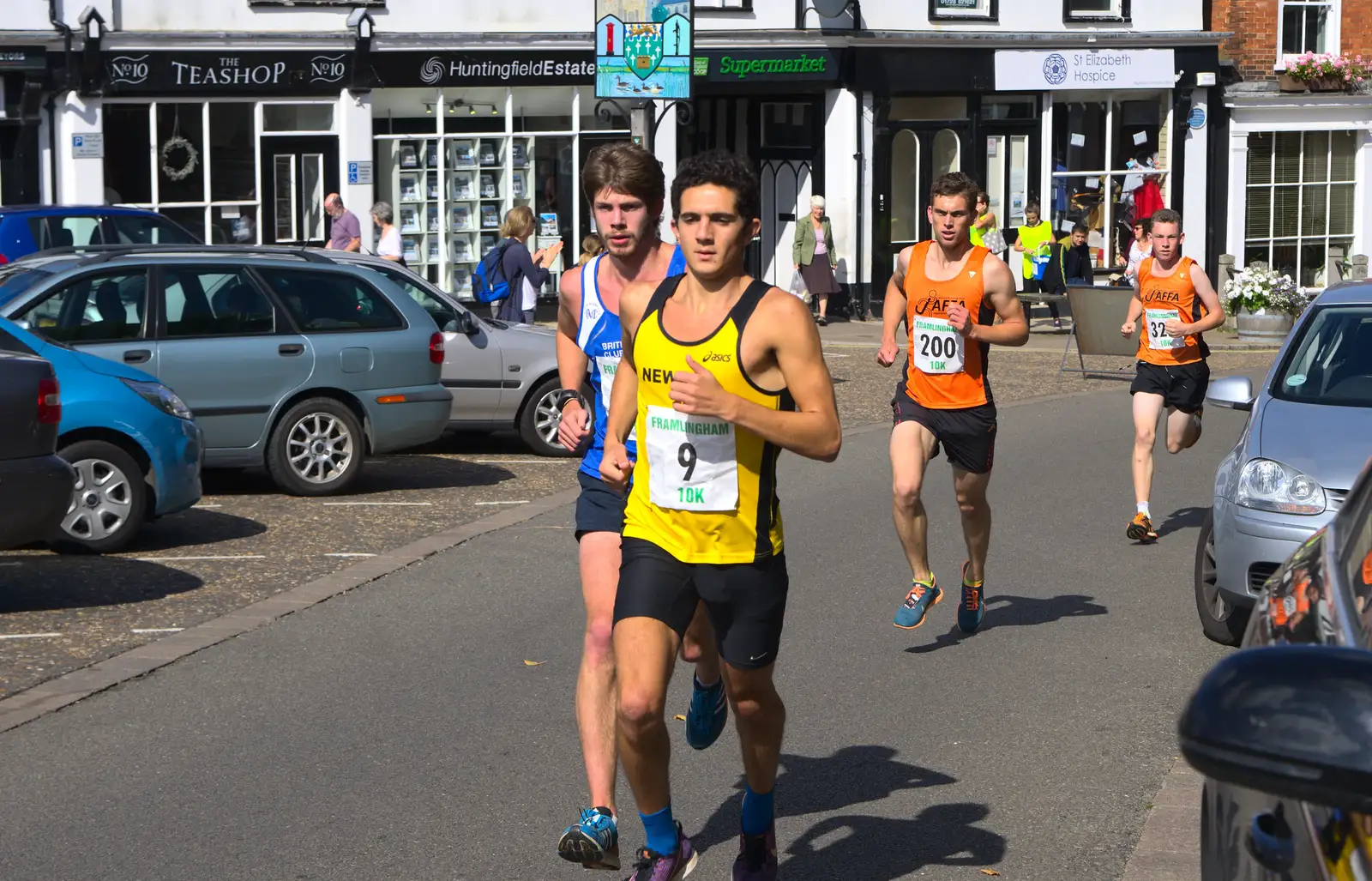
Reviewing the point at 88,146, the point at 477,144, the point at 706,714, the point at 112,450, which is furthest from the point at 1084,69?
the point at 706,714

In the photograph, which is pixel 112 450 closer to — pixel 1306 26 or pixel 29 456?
pixel 29 456

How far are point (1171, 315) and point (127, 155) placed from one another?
17.6m

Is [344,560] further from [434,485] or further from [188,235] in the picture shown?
[188,235]

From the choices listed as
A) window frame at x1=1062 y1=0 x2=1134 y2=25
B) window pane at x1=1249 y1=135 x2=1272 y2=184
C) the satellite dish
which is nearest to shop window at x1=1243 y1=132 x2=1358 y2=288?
window pane at x1=1249 y1=135 x2=1272 y2=184

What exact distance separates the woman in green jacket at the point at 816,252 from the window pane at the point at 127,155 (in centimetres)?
910

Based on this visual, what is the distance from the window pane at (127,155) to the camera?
25.3 metres

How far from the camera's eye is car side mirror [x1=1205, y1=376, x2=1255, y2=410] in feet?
30.4

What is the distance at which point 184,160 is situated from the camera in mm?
25891

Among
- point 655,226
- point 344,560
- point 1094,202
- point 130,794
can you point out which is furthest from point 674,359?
point 1094,202

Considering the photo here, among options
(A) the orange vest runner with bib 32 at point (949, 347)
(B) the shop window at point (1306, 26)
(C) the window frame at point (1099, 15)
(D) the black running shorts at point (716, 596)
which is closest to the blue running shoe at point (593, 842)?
(D) the black running shorts at point (716, 596)

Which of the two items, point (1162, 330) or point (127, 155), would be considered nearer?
point (1162, 330)

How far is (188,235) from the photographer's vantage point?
2092 cm

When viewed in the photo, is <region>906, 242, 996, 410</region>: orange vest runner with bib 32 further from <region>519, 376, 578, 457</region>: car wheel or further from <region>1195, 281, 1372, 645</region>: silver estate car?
<region>519, 376, 578, 457</region>: car wheel

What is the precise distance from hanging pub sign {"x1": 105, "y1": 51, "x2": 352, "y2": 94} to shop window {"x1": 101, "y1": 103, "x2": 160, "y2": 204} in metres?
0.33
